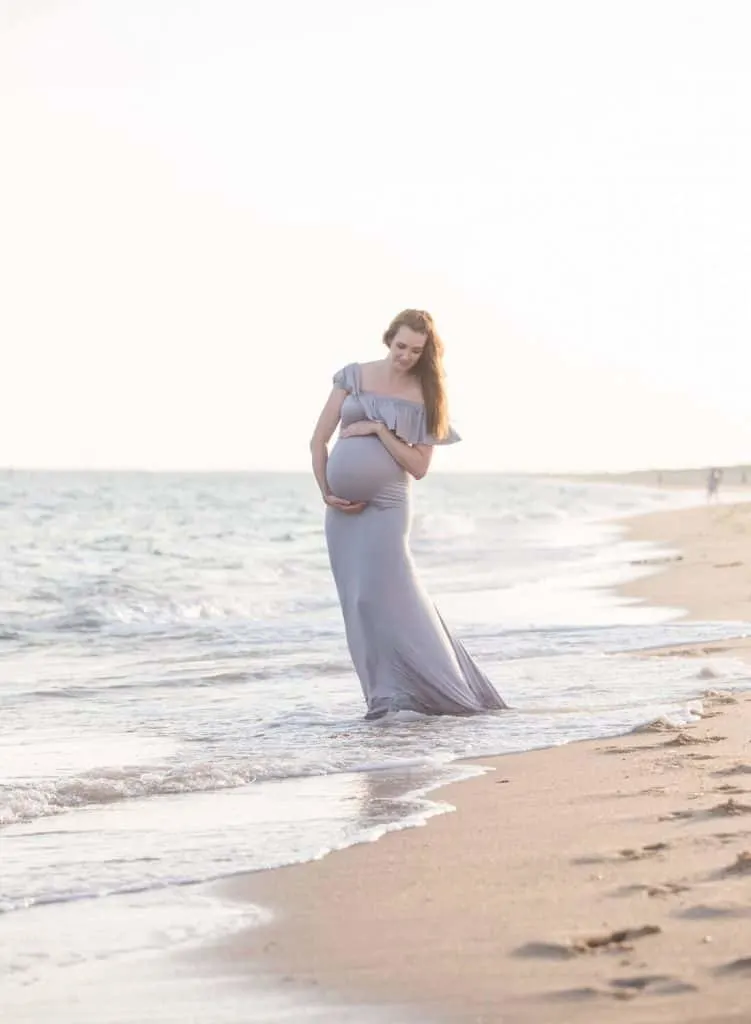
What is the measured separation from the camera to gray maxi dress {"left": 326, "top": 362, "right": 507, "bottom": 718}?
296 inches

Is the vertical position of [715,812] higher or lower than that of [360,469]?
lower

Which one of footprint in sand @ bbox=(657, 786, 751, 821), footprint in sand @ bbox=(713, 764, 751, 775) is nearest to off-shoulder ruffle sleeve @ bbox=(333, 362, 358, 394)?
footprint in sand @ bbox=(713, 764, 751, 775)

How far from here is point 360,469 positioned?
7543mm

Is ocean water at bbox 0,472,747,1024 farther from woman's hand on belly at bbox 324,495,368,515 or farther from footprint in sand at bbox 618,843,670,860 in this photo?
woman's hand on belly at bbox 324,495,368,515

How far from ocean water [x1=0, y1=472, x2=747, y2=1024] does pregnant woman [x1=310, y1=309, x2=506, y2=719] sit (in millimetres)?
227

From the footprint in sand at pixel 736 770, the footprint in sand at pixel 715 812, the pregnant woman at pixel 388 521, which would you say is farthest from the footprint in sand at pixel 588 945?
the pregnant woman at pixel 388 521

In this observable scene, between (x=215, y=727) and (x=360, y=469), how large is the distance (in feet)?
4.56

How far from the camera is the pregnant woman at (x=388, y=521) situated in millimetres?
7496

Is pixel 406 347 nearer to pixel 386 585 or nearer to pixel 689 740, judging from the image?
pixel 386 585

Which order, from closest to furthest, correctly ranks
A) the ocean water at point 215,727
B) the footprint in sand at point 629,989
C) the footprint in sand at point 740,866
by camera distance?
the footprint in sand at point 629,989 < the footprint in sand at point 740,866 < the ocean water at point 215,727

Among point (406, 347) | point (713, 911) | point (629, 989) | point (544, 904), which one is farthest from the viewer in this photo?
point (406, 347)

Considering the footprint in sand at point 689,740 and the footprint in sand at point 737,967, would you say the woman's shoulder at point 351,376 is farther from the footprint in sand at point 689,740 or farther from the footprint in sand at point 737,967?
the footprint in sand at point 737,967

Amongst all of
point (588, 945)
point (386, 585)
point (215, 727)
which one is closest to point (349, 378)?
point (386, 585)

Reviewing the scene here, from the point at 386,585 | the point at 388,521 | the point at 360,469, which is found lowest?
the point at 386,585
